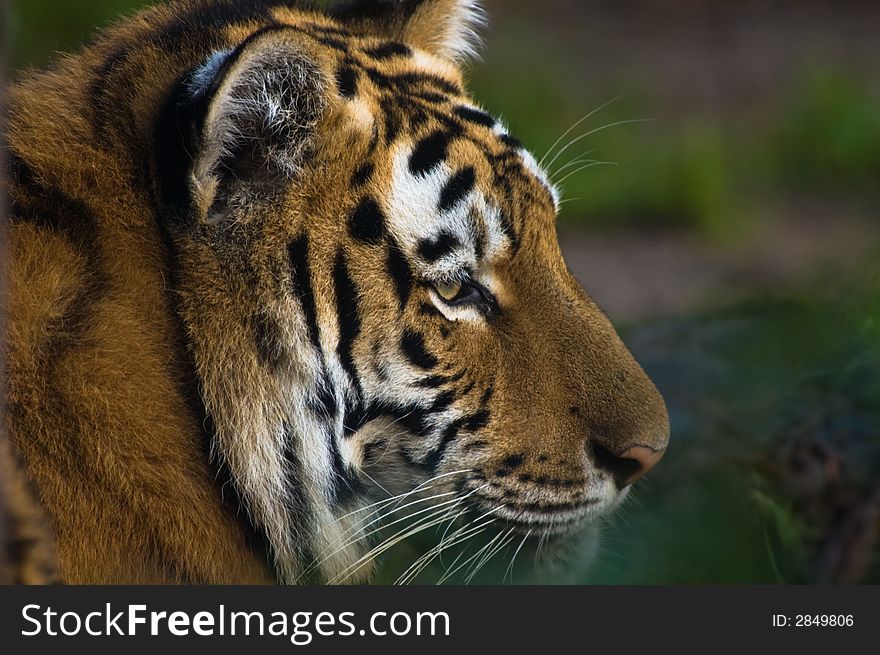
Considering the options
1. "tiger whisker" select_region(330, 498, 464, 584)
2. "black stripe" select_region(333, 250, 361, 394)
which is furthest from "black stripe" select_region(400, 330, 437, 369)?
"tiger whisker" select_region(330, 498, 464, 584)

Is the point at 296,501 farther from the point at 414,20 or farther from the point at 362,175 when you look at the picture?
the point at 414,20

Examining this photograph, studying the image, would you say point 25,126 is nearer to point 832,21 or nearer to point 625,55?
point 625,55

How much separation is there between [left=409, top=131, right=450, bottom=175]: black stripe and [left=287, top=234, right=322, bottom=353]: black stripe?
319 mm

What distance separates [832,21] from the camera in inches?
391

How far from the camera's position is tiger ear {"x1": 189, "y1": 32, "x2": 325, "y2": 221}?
95.3 inches

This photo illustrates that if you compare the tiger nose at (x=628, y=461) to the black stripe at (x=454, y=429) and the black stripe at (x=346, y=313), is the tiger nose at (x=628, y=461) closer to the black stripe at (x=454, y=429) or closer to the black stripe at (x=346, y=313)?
the black stripe at (x=454, y=429)

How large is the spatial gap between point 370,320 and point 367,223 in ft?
0.71

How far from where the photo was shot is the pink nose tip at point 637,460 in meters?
2.71

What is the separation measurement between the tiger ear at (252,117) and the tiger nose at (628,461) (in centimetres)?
97

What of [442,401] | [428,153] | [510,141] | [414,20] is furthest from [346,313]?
[414,20]

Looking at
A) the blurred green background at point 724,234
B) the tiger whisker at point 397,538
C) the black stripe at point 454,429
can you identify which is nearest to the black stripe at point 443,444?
the black stripe at point 454,429

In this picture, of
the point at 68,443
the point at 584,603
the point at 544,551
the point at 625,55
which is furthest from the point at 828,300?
the point at 625,55

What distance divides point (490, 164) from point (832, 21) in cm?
810

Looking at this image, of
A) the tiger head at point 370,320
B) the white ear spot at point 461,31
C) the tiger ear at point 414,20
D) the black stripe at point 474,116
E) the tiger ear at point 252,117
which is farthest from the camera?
the white ear spot at point 461,31
